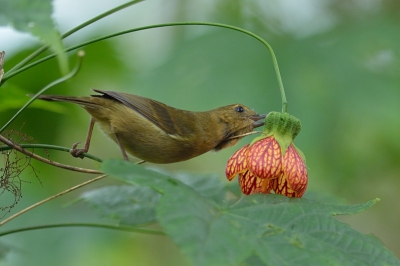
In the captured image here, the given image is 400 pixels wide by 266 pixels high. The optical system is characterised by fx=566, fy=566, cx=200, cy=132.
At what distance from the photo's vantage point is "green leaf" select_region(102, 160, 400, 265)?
1458 mm

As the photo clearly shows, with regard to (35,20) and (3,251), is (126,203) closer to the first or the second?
(3,251)

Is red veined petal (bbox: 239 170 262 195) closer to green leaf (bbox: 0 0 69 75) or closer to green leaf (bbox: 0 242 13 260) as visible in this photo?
green leaf (bbox: 0 0 69 75)

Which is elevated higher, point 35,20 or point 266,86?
point 266,86

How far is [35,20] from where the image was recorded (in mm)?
2062

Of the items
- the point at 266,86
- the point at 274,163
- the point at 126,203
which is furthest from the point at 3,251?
the point at 266,86

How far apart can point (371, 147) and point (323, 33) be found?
1.17 meters

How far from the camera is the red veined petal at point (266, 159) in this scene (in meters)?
2.37

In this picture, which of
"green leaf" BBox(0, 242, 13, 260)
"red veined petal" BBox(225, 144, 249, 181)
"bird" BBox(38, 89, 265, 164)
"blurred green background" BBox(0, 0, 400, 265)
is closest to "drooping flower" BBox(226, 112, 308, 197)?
"red veined petal" BBox(225, 144, 249, 181)

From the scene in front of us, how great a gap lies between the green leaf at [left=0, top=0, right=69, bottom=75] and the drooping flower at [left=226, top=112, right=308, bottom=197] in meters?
0.88

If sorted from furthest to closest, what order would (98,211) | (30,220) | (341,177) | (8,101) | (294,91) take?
1. (341,177)
2. (30,220)
3. (294,91)
4. (98,211)
5. (8,101)

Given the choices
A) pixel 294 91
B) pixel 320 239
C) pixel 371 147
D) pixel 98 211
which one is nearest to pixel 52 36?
pixel 320 239

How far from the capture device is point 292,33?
525 centimetres

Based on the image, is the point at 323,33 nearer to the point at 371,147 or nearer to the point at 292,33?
the point at 292,33

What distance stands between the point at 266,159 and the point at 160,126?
58.2 inches
